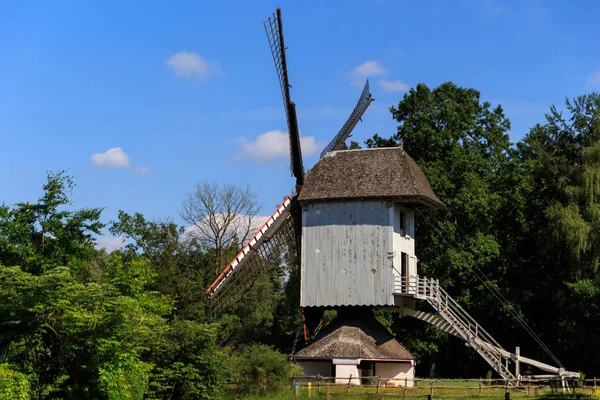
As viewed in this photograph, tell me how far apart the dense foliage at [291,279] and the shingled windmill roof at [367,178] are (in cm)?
278

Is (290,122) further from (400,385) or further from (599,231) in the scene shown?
(599,231)

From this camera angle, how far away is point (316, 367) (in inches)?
1561

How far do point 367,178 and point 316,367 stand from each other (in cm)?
881

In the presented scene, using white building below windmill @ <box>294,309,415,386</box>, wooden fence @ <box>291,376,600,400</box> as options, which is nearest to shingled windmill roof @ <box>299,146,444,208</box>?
white building below windmill @ <box>294,309,415,386</box>

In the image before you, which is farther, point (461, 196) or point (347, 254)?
point (461, 196)

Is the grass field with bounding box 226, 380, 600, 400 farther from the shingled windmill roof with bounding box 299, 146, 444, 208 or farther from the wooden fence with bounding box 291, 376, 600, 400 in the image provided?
the shingled windmill roof with bounding box 299, 146, 444, 208

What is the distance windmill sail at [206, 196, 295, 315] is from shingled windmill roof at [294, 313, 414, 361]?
14.0ft

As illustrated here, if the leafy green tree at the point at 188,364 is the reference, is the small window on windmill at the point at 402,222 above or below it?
above

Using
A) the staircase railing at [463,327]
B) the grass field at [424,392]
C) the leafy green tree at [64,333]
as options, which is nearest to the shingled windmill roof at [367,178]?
the staircase railing at [463,327]

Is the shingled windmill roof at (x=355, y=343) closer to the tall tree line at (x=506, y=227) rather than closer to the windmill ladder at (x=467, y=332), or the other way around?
the windmill ladder at (x=467, y=332)

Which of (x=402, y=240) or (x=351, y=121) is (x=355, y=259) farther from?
(x=351, y=121)

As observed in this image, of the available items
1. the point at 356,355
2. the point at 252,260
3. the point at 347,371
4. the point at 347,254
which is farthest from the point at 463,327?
the point at 252,260

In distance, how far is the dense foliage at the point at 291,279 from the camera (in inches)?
1145

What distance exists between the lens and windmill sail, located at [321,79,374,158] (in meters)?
44.7
